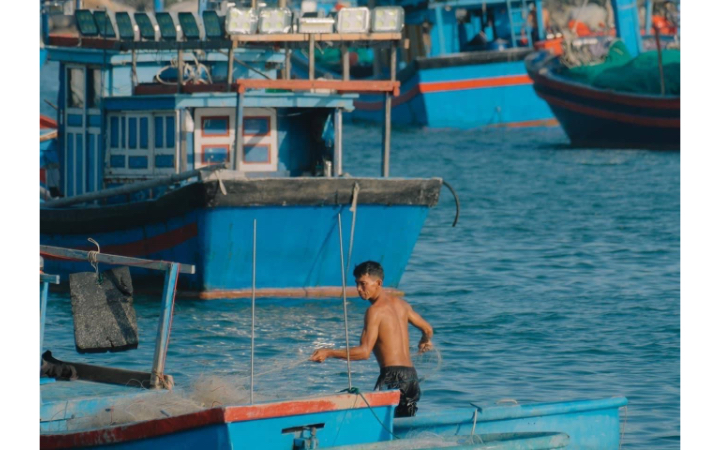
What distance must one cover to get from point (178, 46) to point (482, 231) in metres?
9.39

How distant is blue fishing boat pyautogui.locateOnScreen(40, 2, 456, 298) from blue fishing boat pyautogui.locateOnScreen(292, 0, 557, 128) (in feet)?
87.2

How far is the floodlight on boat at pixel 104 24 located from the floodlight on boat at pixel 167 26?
953mm

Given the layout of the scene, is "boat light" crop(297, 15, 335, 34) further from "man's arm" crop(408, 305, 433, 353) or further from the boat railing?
"man's arm" crop(408, 305, 433, 353)

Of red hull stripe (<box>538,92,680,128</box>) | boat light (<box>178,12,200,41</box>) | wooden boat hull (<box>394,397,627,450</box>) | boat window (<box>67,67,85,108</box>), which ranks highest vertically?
boat light (<box>178,12,200,41</box>)

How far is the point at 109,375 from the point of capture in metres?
9.30

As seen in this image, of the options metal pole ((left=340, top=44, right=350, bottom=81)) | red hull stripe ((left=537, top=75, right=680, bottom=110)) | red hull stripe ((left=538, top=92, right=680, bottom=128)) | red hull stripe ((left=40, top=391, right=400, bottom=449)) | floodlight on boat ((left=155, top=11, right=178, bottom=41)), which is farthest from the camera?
red hull stripe ((left=538, top=92, right=680, bottom=128))

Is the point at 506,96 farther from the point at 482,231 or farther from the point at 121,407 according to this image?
the point at 121,407

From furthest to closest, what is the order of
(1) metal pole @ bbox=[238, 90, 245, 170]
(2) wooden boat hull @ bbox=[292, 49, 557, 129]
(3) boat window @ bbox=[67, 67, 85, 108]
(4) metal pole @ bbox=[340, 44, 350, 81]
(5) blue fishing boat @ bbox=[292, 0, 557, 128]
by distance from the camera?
1. (5) blue fishing boat @ bbox=[292, 0, 557, 128]
2. (2) wooden boat hull @ bbox=[292, 49, 557, 129]
3. (3) boat window @ bbox=[67, 67, 85, 108]
4. (4) metal pole @ bbox=[340, 44, 350, 81]
5. (1) metal pole @ bbox=[238, 90, 245, 170]

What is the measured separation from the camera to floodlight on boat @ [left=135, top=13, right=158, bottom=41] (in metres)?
15.3

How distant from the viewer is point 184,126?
599 inches

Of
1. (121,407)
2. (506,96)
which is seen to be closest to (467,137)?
(506,96)

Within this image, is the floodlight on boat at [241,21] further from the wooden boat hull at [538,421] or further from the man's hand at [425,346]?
the wooden boat hull at [538,421]

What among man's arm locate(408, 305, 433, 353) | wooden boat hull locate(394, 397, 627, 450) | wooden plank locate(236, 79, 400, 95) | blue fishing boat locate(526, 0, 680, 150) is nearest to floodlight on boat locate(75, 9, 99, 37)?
wooden plank locate(236, 79, 400, 95)

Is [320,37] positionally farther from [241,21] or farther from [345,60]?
[241,21]
